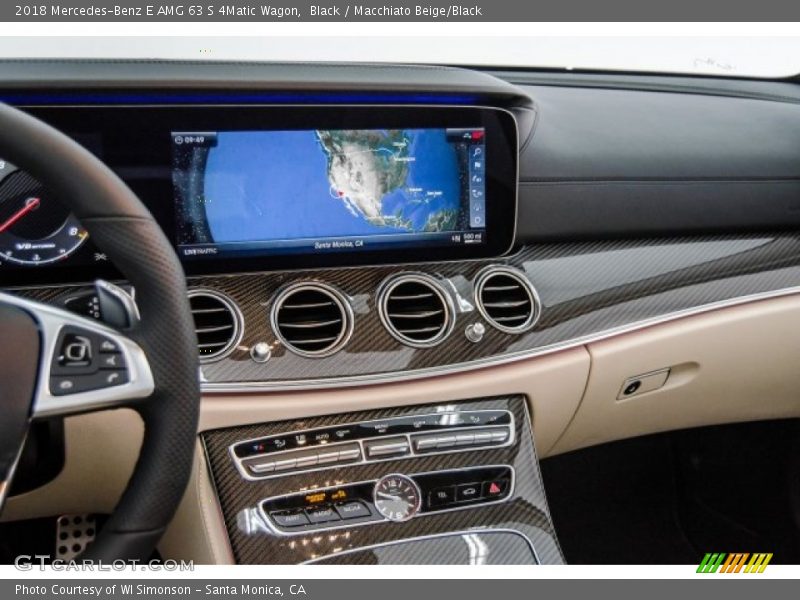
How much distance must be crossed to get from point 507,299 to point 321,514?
44 centimetres

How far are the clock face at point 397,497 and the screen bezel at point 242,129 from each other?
32 centimetres

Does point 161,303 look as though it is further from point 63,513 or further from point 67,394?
point 63,513

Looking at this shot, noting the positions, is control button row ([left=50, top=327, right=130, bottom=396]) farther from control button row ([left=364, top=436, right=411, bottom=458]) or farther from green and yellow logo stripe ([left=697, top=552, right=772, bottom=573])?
green and yellow logo stripe ([left=697, top=552, right=772, bottom=573])

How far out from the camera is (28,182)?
4.08 feet

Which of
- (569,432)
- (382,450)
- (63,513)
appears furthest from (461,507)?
(63,513)

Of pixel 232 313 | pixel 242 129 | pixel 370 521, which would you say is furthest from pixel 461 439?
pixel 242 129

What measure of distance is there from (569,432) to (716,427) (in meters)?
0.62

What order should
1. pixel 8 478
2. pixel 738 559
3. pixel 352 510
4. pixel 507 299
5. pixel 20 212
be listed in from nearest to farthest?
pixel 8 478, pixel 20 212, pixel 352 510, pixel 507 299, pixel 738 559

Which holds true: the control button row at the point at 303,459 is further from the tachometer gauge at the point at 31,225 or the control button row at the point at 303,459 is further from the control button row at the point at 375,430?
the tachometer gauge at the point at 31,225

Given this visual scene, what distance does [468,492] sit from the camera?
1.42 meters

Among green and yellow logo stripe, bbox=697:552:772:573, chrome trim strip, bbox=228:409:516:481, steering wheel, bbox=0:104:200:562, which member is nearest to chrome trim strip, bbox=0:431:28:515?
steering wheel, bbox=0:104:200:562

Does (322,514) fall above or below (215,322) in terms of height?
below

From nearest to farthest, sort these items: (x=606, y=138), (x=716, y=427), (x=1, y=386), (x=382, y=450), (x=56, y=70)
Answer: (x=1, y=386), (x=56, y=70), (x=382, y=450), (x=606, y=138), (x=716, y=427)

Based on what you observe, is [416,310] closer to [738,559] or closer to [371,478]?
[371,478]
